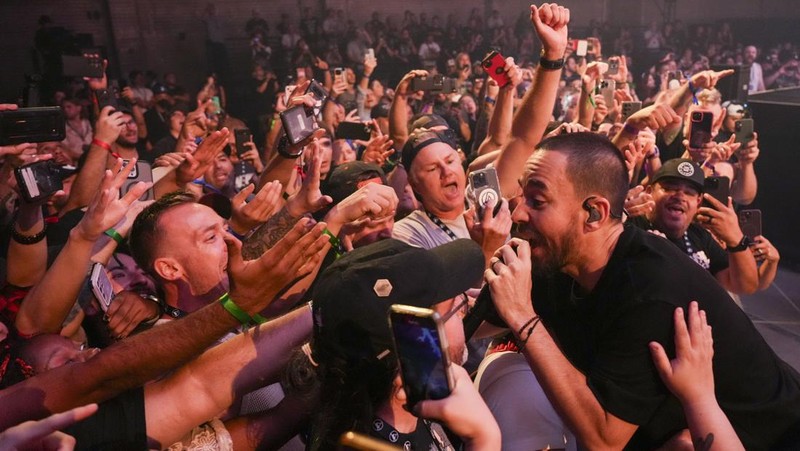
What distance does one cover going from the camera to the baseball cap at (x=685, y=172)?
11.0 feet

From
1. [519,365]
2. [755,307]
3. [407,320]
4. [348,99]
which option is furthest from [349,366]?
[348,99]

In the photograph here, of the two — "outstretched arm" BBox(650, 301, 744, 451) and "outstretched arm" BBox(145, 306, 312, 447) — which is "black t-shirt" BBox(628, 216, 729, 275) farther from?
"outstretched arm" BBox(145, 306, 312, 447)

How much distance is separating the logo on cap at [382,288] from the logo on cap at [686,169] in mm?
2578

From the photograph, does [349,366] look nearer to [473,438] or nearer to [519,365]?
[473,438]

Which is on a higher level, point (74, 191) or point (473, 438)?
point (473, 438)

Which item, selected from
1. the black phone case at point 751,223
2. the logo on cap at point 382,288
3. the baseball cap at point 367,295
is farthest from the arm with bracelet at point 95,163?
the black phone case at point 751,223

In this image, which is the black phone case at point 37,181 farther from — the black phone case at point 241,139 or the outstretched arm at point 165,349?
the black phone case at point 241,139

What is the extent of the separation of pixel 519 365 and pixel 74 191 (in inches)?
110

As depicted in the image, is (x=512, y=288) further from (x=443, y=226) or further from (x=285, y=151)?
(x=285, y=151)

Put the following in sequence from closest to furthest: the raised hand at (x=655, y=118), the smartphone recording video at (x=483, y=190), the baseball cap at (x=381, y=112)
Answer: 1. the smartphone recording video at (x=483, y=190)
2. the raised hand at (x=655, y=118)
3. the baseball cap at (x=381, y=112)

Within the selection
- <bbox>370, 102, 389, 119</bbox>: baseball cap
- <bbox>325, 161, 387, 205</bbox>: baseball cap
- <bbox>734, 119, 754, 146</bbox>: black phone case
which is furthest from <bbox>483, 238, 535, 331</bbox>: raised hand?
<bbox>370, 102, 389, 119</bbox>: baseball cap

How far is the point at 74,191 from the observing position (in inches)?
140

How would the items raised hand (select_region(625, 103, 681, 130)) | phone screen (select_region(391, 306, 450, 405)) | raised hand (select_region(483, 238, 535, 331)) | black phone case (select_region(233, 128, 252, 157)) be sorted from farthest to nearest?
black phone case (select_region(233, 128, 252, 157)) < raised hand (select_region(625, 103, 681, 130)) < raised hand (select_region(483, 238, 535, 331)) < phone screen (select_region(391, 306, 450, 405))

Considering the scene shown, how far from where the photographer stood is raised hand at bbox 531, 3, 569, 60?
285cm
